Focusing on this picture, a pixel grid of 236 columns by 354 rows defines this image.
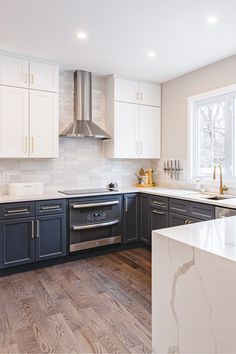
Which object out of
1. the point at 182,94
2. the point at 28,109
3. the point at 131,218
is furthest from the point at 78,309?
the point at 182,94

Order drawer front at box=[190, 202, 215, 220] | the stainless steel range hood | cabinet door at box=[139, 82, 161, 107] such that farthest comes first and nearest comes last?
cabinet door at box=[139, 82, 161, 107] → the stainless steel range hood → drawer front at box=[190, 202, 215, 220]

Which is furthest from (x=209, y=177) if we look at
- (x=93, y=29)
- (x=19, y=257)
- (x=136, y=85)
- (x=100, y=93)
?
(x=19, y=257)

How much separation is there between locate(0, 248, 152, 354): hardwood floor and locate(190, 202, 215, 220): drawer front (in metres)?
0.89

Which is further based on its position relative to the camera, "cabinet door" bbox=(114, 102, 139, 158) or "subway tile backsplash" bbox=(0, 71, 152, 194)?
"cabinet door" bbox=(114, 102, 139, 158)

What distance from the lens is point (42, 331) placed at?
201 cm

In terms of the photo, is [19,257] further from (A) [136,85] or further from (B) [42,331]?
(A) [136,85]

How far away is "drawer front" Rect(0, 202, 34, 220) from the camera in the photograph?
2961mm

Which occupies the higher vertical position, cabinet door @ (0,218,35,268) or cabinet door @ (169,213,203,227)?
cabinet door @ (169,213,203,227)

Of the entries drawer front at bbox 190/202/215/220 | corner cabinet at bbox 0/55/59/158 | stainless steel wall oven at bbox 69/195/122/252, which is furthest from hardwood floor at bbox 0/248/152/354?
corner cabinet at bbox 0/55/59/158

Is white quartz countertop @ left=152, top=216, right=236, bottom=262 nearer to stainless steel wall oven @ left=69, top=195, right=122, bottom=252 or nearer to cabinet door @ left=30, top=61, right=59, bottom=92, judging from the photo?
stainless steel wall oven @ left=69, top=195, right=122, bottom=252

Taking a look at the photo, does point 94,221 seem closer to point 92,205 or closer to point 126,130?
point 92,205

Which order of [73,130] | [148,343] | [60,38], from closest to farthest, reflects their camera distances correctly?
[148,343], [60,38], [73,130]

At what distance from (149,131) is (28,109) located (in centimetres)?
196

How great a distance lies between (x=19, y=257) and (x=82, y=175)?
1.51 metres
